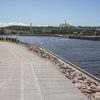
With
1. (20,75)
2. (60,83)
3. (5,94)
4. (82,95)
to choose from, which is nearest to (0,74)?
(20,75)

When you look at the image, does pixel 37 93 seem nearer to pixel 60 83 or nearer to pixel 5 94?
pixel 5 94

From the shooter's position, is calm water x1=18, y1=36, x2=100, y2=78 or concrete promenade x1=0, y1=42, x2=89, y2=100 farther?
calm water x1=18, y1=36, x2=100, y2=78

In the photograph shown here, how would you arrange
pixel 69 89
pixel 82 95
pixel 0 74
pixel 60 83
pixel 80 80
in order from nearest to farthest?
pixel 82 95 < pixel 69 89 < pixel 60 83 < pixel 80 80 < pixel 0 74

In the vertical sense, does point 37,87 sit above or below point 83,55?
above

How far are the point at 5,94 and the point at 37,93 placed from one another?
1.39 m

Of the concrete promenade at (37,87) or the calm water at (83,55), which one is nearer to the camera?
the concrete promenade at (37,87)

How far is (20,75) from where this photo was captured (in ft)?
62.4

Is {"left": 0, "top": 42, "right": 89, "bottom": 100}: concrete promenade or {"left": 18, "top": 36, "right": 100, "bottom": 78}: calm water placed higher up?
{"left": 0, "top": 42, "right": 89, "bottom": 100}: concrete promenade

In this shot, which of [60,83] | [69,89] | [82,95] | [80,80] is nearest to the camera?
[82,95]

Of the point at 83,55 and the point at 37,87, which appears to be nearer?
the point at 37,87

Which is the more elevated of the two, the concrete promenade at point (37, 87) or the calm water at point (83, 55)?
the concrete promenade at point (37, 87)

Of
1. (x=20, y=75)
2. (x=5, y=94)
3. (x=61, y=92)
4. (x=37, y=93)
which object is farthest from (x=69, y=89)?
(x=20, y=75)

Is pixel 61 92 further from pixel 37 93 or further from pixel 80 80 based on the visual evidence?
pixel 80 80

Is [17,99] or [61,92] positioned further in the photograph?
[61,92]
